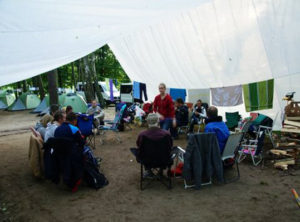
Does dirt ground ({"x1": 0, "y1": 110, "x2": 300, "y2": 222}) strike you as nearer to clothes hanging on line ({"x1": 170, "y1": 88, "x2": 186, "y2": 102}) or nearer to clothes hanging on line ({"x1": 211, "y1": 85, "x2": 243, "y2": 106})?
clothes hanging on line ({"x1": 211, "y1": 85, "x2": 243, "y2": 106})

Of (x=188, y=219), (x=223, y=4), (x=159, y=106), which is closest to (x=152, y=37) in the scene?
(x=223, y=4)

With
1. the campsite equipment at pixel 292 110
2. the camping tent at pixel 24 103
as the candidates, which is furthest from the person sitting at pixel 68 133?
the camping tent at pixel 24 103

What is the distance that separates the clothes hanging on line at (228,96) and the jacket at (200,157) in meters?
3.42

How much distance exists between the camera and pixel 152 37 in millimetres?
6855

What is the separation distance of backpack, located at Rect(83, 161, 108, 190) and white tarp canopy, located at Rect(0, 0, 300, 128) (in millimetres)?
1536

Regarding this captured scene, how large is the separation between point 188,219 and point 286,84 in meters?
4.77

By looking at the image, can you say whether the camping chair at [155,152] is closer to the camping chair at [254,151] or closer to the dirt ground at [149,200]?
the dirt ground at [149,200]

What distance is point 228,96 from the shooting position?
6676 mm

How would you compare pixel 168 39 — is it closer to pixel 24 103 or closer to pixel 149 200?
pixel 149 200

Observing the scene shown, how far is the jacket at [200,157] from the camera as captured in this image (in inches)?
131

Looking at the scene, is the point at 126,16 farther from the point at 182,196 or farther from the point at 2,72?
the point at 182,196

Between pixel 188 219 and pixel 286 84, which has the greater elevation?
pixel 286 84

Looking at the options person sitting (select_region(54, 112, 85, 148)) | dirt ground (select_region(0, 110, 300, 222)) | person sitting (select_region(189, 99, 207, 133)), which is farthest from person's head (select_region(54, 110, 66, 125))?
person sitting (select_region(189, 99, 207, 133))

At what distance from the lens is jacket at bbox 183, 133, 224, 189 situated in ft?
10.9
